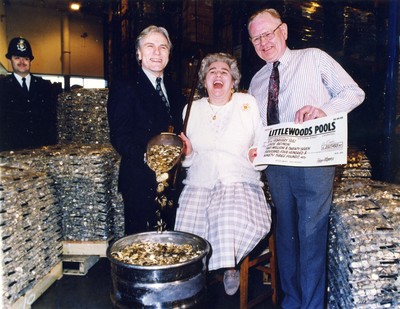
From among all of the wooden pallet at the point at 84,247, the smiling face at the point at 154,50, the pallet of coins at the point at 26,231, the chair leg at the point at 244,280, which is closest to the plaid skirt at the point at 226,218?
the chair leg at the point at 244,280

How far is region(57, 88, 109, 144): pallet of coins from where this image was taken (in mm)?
4410

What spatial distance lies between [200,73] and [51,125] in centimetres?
249

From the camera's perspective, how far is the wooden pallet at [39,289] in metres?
2.55

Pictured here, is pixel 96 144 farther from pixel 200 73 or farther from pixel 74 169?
pixel 200 73

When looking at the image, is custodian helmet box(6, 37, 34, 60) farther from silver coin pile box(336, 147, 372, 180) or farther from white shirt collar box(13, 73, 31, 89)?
silver coin pile box(336, 147, 372, 180)

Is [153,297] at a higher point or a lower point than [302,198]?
lower

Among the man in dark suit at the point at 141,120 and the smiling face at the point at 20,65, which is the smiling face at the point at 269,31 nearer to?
the man in dark suit at the point at 141,120

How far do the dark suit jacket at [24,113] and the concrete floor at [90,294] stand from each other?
1.58 m

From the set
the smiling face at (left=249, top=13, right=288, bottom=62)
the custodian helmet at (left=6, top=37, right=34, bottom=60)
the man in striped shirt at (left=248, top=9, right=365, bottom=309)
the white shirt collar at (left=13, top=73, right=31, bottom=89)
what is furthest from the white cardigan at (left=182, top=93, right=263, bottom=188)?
the custodian helmet at (left=6, top=37, right=34, bottom=60)

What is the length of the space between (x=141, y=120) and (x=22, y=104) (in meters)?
2.23

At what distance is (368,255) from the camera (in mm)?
1951

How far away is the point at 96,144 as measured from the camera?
4.32 m

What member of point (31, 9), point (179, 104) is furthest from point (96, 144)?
point (31, 9)

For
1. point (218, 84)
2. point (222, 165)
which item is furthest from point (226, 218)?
point (218, 84)
